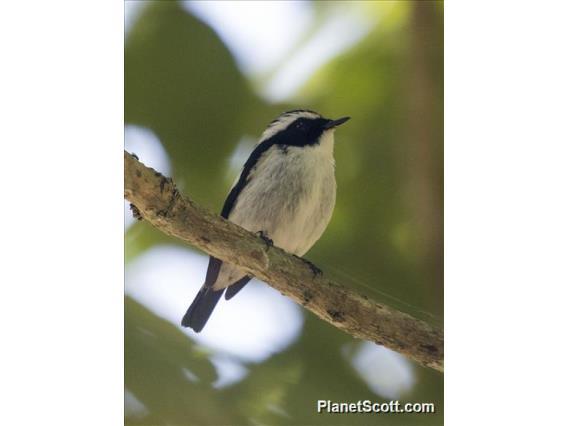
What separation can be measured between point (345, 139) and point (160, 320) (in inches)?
37.4

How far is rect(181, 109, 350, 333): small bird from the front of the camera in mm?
2844

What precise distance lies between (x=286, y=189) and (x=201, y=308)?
1.86 ft

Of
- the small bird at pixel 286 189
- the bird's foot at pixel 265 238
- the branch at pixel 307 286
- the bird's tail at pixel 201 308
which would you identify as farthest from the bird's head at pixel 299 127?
the bird's tail at pixel 201 308

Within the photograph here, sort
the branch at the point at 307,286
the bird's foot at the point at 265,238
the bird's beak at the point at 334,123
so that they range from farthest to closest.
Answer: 1. the bird's beak at the point at 334,123
2. the bird's foot at the point at 265,238
3. the branch at the point at 307,286

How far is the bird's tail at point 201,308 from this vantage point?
9.08 feet

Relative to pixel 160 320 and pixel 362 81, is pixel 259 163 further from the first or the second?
pixel 160 320

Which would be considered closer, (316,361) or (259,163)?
(316,361)

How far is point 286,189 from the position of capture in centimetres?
298

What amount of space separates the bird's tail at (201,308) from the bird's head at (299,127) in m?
0.60

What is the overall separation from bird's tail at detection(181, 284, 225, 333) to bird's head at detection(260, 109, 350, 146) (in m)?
0.60

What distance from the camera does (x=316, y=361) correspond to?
9.05 ft

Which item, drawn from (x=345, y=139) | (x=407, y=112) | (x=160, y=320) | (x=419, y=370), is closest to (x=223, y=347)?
(x=160, y=320)

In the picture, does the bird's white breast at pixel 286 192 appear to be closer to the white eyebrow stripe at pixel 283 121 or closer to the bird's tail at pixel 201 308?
the white eyebrow stripe at pixel 283 121

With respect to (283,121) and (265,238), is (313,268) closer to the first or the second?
(265,238)
